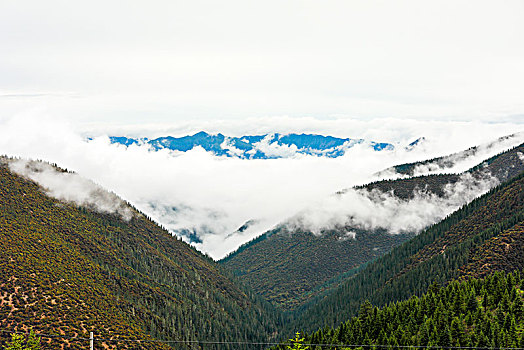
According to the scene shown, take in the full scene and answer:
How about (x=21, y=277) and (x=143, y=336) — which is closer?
(x=21, y=277)

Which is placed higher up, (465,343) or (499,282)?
(499,282)

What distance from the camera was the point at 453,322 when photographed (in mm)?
93875

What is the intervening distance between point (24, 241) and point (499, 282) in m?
193

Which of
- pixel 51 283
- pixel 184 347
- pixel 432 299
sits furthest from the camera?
pixel 184 347

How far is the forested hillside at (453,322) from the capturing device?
89188 millimetres

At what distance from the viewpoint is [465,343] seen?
3511 inches

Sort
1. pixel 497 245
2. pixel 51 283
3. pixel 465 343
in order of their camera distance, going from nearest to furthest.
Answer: pixel 465 343, pixel 51 283, pixel 497 245

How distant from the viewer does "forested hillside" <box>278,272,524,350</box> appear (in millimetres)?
89188

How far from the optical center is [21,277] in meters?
156

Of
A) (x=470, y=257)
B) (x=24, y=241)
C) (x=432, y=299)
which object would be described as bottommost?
(x=432, y=299)

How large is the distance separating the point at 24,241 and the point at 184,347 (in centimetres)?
9103

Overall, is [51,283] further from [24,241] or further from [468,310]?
[468,310]

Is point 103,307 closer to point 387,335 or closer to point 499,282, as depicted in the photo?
point 387,335

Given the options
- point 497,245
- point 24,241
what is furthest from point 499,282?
point 24,241
